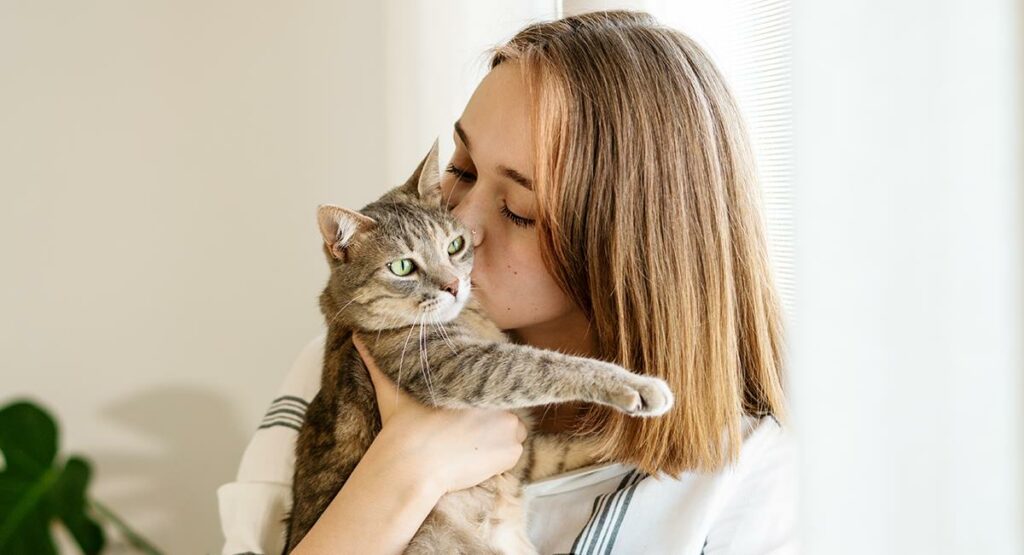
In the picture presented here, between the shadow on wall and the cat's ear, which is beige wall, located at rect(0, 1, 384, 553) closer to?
the shadow on wall

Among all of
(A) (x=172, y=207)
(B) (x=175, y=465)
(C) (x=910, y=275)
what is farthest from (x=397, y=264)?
(B) (x=175, y=465)

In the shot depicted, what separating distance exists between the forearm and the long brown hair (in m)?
0.29

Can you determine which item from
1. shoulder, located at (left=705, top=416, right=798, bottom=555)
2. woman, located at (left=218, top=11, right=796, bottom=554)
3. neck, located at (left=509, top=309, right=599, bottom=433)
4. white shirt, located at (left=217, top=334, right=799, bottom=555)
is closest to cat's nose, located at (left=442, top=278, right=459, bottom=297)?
woman, located at (left=218, top=11, right=796, bottom=554)

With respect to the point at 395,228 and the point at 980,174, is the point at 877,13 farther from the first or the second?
the point at 395,228

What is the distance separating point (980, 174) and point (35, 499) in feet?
7.37

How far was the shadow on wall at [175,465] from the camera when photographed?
2467 millimetres

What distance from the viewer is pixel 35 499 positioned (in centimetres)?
199

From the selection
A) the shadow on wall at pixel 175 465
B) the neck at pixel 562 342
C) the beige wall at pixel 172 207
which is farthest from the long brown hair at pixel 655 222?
the shadow on wall at pixel 175 465

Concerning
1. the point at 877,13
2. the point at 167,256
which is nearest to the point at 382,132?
the point at 167,256

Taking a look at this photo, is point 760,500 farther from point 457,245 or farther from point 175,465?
point 175,465

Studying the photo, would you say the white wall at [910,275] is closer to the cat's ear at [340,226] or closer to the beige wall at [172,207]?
the cat's ear at [340,226]

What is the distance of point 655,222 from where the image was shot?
3.61ft

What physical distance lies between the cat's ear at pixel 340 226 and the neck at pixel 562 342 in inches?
13.4

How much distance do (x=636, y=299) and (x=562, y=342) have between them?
28 centimetres
